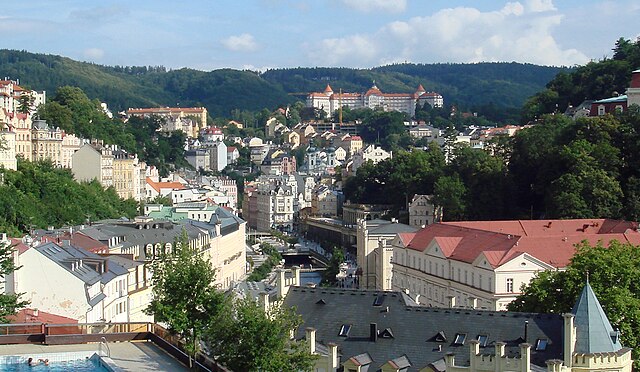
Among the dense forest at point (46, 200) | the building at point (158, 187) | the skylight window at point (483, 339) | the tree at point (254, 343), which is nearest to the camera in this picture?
the tree at point (254, 343)

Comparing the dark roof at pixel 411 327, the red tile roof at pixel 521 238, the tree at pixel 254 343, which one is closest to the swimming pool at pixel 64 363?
the tree at pixel 254 343

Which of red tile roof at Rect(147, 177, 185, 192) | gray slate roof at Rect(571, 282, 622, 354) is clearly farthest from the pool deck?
A: red tile roof at Rect(147, 177, 185, 192)

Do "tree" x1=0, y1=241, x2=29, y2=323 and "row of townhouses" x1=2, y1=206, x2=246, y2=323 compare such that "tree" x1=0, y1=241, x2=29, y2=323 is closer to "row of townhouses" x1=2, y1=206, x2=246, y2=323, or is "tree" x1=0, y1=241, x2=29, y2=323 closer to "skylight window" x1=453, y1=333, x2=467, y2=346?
"row of townhouses" x1=2, y1=206, x2=246, y2=323

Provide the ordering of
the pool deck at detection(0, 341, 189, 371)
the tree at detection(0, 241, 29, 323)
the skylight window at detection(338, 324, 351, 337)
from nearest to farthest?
the pool deck at detection(0, 341, 189, 371)
the skylight window at detection(338, 324, 351, 337)
the tree at detection(0, 241, 29, 323)

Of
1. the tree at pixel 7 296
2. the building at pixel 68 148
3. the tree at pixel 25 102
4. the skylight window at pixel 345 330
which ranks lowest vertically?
the skylight window at pixel 345 330

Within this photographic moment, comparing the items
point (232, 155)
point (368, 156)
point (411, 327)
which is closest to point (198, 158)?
point (232, 155)

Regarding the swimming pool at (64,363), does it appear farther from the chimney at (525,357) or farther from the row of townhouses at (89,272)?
the chimney at (525,357)

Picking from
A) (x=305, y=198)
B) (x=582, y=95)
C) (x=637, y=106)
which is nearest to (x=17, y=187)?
(x=637, y=106)

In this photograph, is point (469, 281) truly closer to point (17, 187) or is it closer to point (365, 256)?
point (365, 256)
